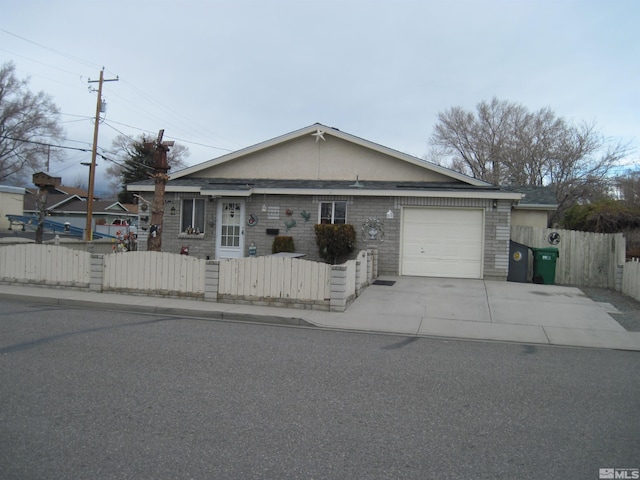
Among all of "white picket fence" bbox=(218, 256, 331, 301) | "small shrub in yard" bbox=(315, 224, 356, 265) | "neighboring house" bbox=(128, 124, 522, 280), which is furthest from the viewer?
"small shrub in yard" bbox=(315, 224, 356, 265)

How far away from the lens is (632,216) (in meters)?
19.5

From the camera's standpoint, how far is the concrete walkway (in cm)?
903

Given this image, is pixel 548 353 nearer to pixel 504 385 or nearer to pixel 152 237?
pixel 504 385

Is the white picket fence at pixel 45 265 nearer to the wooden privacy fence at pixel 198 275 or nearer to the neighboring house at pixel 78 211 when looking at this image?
the wooden privacy fence at pixel 198 275

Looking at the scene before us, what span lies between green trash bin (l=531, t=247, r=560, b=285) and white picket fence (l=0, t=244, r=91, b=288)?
12.6m

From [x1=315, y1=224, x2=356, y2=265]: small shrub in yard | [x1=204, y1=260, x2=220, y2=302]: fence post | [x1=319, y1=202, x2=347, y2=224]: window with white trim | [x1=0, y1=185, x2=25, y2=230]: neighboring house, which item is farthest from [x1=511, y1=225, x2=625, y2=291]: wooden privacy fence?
[x1=0, y1=185, x2=25, y2=230]: neighboring house

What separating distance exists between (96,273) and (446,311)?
8.63 meters

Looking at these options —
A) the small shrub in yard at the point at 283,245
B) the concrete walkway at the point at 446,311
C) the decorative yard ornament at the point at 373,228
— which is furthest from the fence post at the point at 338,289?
the small shrub in yard at the point at 283,245

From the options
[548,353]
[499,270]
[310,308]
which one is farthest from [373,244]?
[548,353]

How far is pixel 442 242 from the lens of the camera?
15.2 metres

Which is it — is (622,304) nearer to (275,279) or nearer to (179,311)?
(275,279)

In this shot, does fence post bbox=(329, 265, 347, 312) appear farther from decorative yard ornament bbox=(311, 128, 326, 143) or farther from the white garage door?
decorative yard ornament bbox=(311, 128, 326, 143)

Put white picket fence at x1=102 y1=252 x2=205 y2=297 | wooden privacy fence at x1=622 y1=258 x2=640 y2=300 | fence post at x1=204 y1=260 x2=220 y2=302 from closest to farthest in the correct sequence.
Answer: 1. fence post at x1=204 y1=260 x2=220 y2=302
2. white picket fence at x1=102 y1=252 x2=205 y2=297
3. wooden privacy fence at x1=622 y1=258 x2=640 y2=300

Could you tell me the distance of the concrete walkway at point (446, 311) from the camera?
9.03 meters
